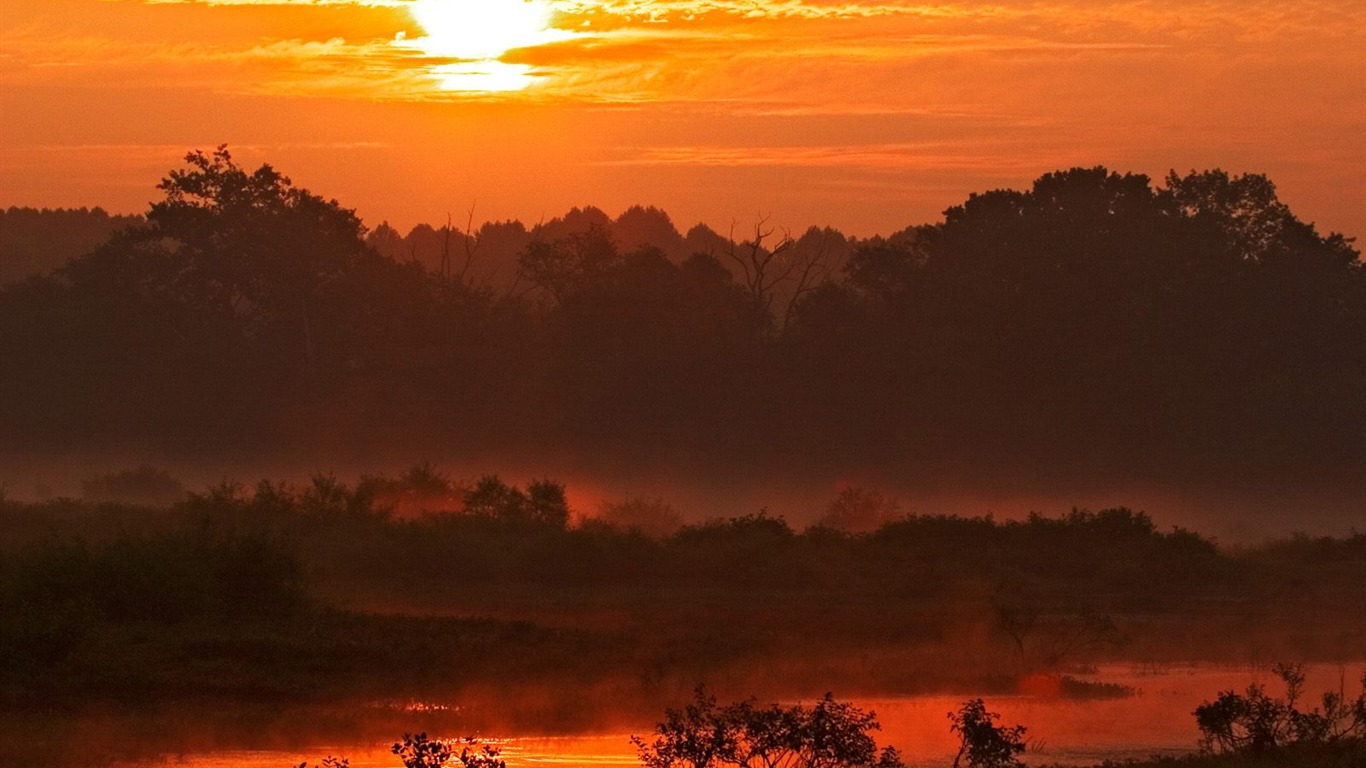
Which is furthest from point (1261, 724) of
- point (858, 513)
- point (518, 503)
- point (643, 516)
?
point (643, 516)

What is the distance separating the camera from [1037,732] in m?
22.8

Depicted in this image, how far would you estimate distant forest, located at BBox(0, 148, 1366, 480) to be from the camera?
225 feet

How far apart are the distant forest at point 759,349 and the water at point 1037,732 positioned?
40.7 meters

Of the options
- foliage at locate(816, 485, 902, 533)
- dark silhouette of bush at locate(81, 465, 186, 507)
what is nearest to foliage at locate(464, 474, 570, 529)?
foliage at locate(816, 485, 902, 533)

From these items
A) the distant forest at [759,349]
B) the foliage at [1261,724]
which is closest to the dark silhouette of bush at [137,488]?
the distant forest at [759,349]

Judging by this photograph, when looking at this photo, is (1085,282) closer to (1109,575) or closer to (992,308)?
(992,308)

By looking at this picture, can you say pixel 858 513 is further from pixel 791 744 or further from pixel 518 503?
pixel 791 744

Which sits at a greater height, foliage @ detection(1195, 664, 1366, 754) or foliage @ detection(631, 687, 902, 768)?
foliage @ detection(1195, 664, 1366, 754)

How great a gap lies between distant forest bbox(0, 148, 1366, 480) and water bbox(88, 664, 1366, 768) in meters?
40.7

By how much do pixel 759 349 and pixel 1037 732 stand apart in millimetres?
50746

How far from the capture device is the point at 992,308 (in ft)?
226

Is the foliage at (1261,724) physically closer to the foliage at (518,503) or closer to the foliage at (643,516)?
the foliage at (518,503)

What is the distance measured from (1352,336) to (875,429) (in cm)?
1769

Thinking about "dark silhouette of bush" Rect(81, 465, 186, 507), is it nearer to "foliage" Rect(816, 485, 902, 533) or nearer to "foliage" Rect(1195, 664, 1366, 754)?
"foliage" Rect(816, 485, 902, 533)
